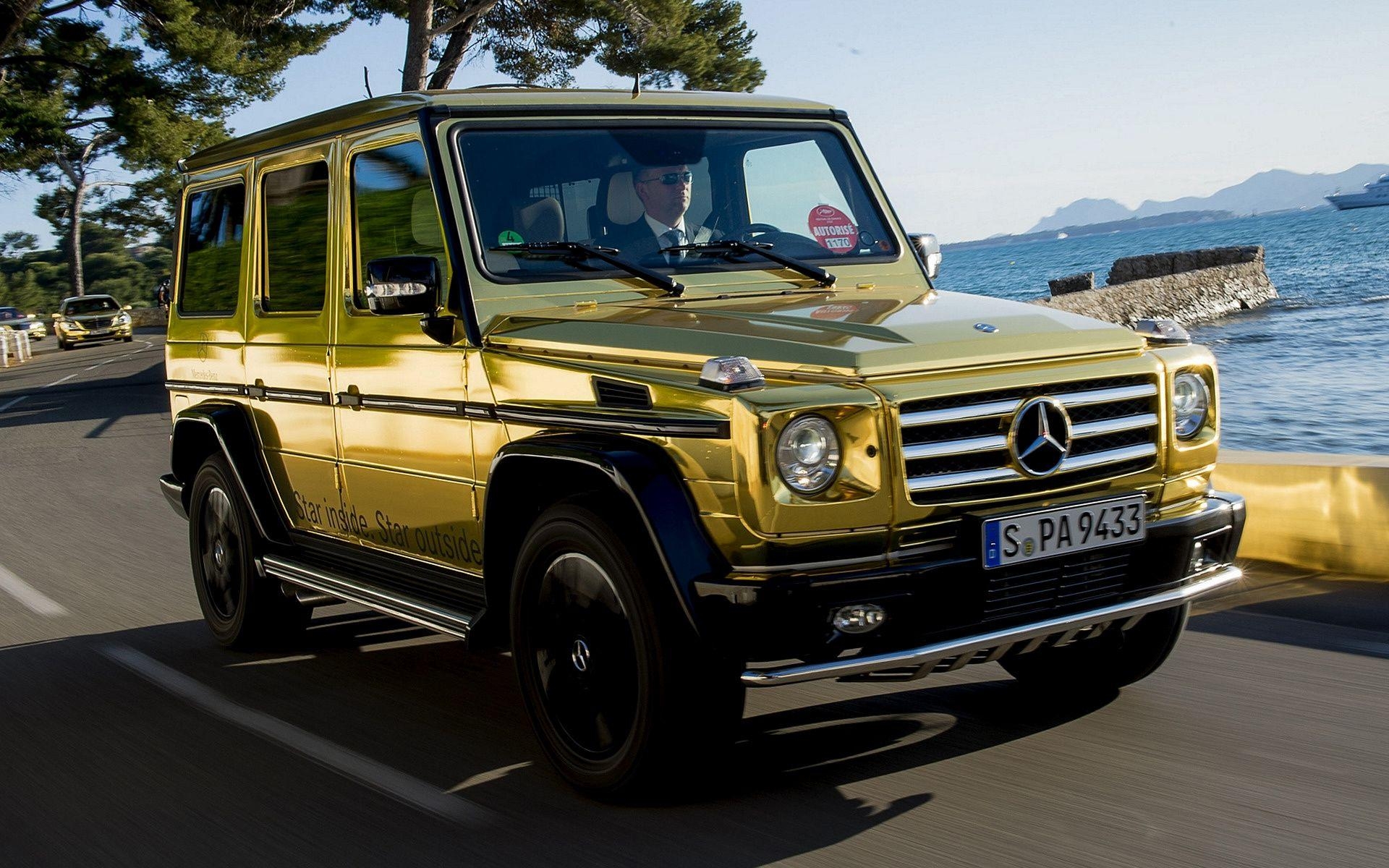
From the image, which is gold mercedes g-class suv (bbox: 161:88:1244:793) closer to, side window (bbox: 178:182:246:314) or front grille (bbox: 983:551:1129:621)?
front grille (bbox: 983:551:1129:621)

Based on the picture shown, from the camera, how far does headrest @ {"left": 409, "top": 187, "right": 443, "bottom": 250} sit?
484 cm

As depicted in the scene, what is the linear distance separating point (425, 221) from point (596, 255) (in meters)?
0.60

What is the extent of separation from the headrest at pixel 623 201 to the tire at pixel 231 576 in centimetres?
233

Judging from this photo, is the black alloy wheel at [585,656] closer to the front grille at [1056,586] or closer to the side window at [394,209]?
the front grille at [1056,586]

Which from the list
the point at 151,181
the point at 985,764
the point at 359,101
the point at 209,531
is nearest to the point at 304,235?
the point at 359,101

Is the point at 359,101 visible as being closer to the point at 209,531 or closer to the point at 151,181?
the point at 209,531

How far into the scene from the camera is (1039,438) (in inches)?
152

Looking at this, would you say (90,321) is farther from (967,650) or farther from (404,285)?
(967,650)

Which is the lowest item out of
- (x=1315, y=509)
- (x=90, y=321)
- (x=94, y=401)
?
(x=94, y=401)

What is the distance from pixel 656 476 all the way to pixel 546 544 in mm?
539

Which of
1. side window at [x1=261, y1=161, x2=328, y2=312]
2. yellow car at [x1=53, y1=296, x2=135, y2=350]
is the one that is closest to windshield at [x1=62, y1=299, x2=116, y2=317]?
yellow car at [x1=53, y1=296, x2=135, y2=350]

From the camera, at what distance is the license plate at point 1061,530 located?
3.74 meters

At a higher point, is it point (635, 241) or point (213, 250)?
point (213, 250)

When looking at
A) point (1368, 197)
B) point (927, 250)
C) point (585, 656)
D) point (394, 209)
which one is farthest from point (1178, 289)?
point (1368, 197)
